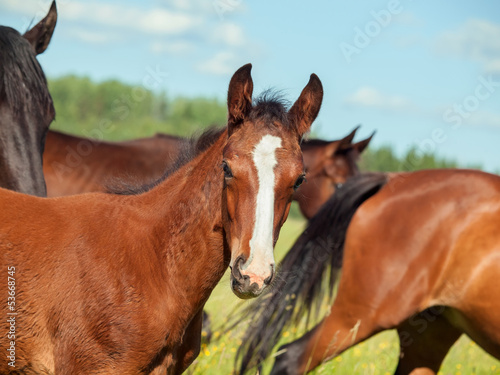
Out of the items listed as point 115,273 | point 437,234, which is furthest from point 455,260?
point 115,273

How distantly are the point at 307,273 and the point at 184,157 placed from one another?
90.7 inches

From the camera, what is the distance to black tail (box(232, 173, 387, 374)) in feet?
16.1

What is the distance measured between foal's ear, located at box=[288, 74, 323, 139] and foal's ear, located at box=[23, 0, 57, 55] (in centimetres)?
243

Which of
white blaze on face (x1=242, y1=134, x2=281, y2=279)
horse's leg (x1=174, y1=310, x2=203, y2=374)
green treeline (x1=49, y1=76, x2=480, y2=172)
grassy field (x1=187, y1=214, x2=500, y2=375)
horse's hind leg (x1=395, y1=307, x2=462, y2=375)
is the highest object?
white blaze on face (x1=242, y1=134, x2=281, y2=279)

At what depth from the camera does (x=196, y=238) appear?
2859 millimetres

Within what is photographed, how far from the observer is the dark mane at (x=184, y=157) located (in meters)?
3.14

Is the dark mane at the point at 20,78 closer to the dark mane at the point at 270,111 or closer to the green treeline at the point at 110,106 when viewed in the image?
the dark mane at the point at 270,111

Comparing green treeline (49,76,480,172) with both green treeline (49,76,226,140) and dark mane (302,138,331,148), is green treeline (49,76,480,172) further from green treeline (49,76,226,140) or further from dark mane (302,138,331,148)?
dark mane (302,138,331,148)

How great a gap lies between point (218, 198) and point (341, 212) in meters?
2.47

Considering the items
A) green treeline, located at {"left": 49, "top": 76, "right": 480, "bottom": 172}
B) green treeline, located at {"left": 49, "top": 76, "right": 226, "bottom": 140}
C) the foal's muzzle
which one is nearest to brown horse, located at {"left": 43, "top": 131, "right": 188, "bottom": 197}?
the foal's muzzle

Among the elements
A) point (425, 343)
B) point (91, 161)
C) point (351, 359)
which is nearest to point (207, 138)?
point (425, 343)

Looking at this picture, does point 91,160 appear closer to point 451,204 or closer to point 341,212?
point 341,212

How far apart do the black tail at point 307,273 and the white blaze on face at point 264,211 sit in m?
2.44

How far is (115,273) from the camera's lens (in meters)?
2.68
